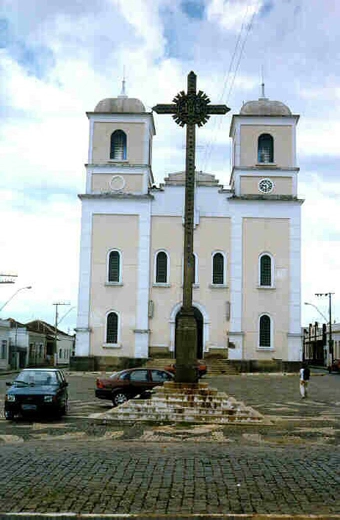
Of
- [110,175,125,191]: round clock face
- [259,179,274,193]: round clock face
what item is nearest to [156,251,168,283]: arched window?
[110,175,125,191]: round clock face

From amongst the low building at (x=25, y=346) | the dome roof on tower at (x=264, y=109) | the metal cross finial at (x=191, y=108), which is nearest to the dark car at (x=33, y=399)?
the metal cross finial at (x=191, y=108)

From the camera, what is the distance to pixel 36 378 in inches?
685

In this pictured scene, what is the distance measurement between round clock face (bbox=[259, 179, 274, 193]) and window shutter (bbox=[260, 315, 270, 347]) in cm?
796

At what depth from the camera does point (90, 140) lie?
4309 cm

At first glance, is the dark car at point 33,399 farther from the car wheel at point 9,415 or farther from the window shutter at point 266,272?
the window shutter at point 266,272

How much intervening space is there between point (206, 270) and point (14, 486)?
34972 mm

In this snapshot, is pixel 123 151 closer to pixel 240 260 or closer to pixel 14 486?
pixel 240 260

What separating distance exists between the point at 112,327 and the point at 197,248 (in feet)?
23.8

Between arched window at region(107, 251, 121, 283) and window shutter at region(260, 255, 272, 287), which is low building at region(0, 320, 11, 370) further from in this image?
window shutter at region(260, 255, 272, 287)

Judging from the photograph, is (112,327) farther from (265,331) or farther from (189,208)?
(189,208)

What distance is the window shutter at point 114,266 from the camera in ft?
138

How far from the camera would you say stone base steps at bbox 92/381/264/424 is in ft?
49.3

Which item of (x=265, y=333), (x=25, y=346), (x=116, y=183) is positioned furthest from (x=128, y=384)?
(x=25, y=346)

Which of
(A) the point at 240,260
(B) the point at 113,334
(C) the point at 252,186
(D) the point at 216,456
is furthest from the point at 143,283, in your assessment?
(D) the point at 216,456
